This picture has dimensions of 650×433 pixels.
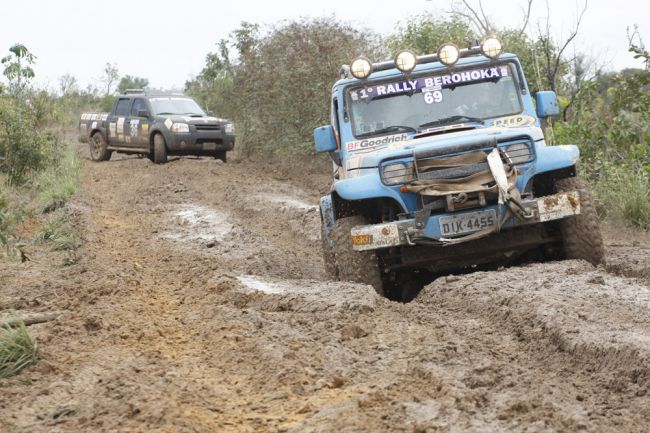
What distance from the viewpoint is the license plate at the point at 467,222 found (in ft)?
24.0

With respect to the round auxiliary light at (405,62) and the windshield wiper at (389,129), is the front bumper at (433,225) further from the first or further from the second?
the round auxiliary light at (405,62)

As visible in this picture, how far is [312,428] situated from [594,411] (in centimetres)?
117

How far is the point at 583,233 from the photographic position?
755cm

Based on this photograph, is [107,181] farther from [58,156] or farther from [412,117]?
[412,117]

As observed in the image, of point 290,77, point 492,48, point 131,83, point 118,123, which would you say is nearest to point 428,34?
point 290,77

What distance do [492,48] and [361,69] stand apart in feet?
3.75

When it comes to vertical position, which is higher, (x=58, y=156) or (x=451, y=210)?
(x=58, y=156)

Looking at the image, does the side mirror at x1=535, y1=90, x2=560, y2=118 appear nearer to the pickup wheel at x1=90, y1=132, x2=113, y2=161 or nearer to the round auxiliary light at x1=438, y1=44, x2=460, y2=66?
the round auxiliary light at x1=438, y1=44, x2=460, y2=66

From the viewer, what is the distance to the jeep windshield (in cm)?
831

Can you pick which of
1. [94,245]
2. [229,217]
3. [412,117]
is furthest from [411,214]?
[229,217]

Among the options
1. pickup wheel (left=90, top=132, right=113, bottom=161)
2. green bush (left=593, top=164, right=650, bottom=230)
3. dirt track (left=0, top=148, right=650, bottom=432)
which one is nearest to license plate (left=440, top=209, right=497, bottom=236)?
dirt track (left=0, top=148, right=650, bottom=432)

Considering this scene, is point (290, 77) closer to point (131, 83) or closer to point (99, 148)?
point (99, 148)

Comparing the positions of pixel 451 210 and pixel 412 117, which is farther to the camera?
pixel 412 117

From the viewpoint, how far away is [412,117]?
327 inches
